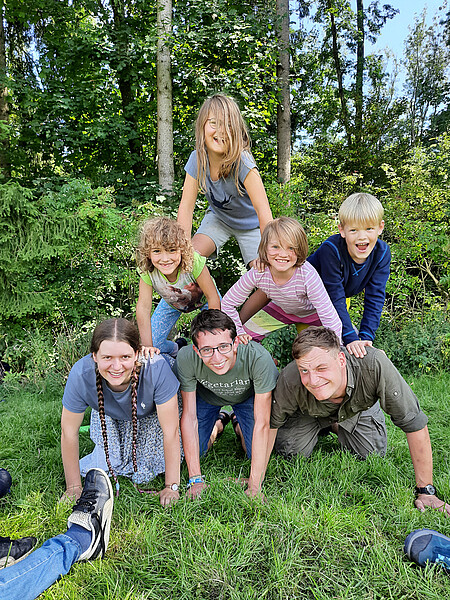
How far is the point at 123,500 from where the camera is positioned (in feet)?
8.91

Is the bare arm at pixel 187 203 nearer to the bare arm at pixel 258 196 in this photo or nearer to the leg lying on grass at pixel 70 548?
the bare arm at pixel 258 196

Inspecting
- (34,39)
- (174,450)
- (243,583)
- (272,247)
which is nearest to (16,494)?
(174,450)

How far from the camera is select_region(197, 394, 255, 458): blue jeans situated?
323 cm

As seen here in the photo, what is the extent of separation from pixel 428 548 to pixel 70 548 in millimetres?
1710

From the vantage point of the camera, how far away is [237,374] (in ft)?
9.58

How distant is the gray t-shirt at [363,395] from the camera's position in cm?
262

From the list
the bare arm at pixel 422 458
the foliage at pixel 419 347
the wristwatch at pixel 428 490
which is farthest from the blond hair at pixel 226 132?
the foliage at pixel 419 347

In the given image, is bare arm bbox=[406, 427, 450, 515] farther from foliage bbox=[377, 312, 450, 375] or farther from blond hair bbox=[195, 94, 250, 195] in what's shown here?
foliage bbox=[377, 312, 450, 375]

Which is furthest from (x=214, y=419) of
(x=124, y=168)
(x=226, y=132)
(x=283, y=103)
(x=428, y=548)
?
(x=283, y=103)

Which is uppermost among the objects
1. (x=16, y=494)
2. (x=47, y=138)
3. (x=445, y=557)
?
(x=47, y=138)

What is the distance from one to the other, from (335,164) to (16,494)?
42.0 feet

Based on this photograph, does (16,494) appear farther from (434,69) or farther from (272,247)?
(434,69)

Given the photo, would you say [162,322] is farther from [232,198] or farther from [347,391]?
[347,391]

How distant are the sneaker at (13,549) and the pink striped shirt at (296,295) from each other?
1.76 metres
